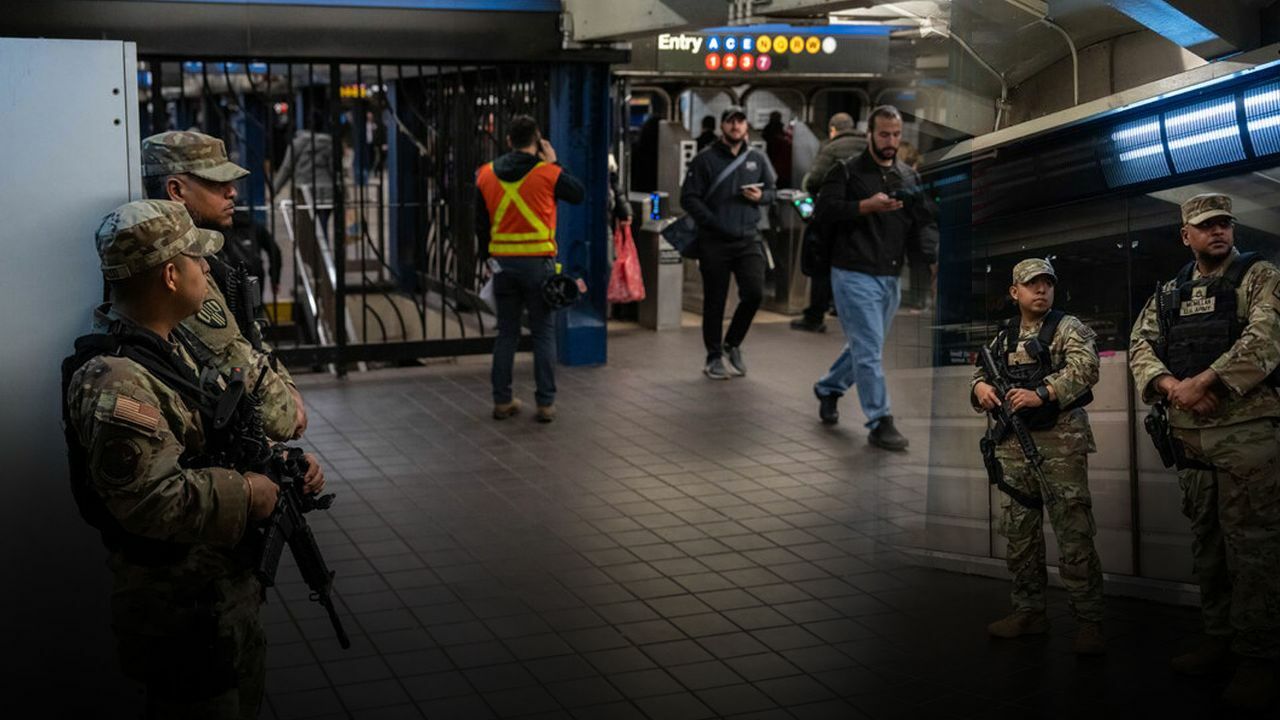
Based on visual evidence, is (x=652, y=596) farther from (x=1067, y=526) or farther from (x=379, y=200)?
(x=379, y=200)

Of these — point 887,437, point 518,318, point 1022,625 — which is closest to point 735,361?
point 518,318

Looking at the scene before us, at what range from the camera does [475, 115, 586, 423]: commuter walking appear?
9383 millimetres

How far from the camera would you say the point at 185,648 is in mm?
3512

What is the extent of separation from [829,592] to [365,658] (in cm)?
191

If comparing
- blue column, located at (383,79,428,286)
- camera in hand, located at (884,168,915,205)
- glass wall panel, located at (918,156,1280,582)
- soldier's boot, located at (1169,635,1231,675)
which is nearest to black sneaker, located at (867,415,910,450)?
camera in hand, located at (884,168,915,205)

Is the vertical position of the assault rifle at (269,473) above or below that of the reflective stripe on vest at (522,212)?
below

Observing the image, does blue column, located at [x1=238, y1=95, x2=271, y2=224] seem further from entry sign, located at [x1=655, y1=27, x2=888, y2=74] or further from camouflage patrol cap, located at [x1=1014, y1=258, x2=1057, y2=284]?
entry sign, located at [x1=655, y1=27, x2=888, y2=74]

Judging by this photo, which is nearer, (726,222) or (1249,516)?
(1249,516)

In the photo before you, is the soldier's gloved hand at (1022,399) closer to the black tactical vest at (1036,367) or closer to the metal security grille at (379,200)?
the black tactical vest at (1036,367)

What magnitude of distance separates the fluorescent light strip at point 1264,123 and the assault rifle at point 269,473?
2.92 meters

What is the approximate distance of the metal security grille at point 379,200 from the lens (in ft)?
35.5

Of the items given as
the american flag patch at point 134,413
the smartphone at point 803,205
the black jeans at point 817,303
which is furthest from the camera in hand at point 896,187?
the american flag patch at point 134,413

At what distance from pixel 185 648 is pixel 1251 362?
3261 millimetres

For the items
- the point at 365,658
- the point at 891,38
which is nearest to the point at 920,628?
the point at 365,658
